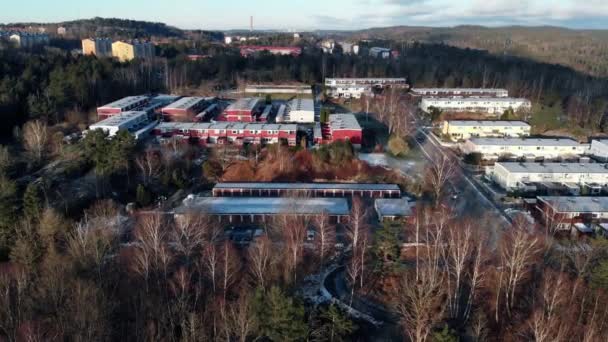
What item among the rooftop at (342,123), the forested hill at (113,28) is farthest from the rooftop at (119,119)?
the forested hill at (113,28)

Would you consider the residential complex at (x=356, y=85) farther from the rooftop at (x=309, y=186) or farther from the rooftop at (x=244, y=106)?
the rooftop at (x=309, y=186)

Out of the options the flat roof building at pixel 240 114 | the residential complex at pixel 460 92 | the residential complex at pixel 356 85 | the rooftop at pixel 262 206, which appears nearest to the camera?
the rooftop at pixel 262 206

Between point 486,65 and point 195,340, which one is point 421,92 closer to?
point 486,65

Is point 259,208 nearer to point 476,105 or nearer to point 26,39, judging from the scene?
point 476,105

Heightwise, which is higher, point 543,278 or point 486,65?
point 486,65

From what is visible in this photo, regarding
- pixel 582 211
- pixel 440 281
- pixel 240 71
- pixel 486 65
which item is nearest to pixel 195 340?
pixel 440 281

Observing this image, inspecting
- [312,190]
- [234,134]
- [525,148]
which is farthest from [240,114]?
[525,148]
